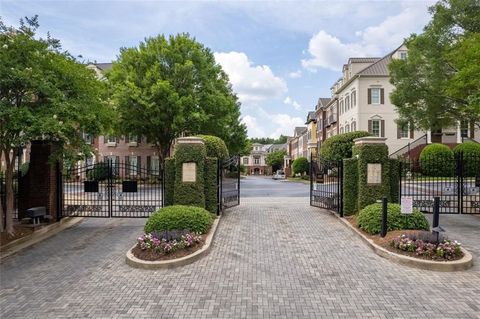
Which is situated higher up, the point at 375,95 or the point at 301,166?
the point at 375,95

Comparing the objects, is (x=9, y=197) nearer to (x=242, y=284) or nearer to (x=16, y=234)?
(x=16, y=234)

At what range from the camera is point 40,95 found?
10.1 meters

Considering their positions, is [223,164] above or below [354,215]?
above

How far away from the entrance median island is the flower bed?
461cm

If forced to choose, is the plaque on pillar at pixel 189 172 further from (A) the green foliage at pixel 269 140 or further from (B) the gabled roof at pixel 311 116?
(A) the green foliage at pixel 269 140

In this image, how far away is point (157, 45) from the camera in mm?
28812

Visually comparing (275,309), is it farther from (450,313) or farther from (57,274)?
(57,274)

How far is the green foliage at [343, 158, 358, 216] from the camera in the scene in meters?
12.6

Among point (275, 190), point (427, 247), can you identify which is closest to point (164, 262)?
point (427, 247)

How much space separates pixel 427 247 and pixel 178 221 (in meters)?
6.06

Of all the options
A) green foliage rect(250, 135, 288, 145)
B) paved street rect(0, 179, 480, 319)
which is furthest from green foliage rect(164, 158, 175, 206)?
green foliage rect(250, 135, 288, 145)

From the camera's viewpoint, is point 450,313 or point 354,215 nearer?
point 450,313

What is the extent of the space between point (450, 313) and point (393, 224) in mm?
4292

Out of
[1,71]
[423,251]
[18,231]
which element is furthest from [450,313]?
[18,231]
